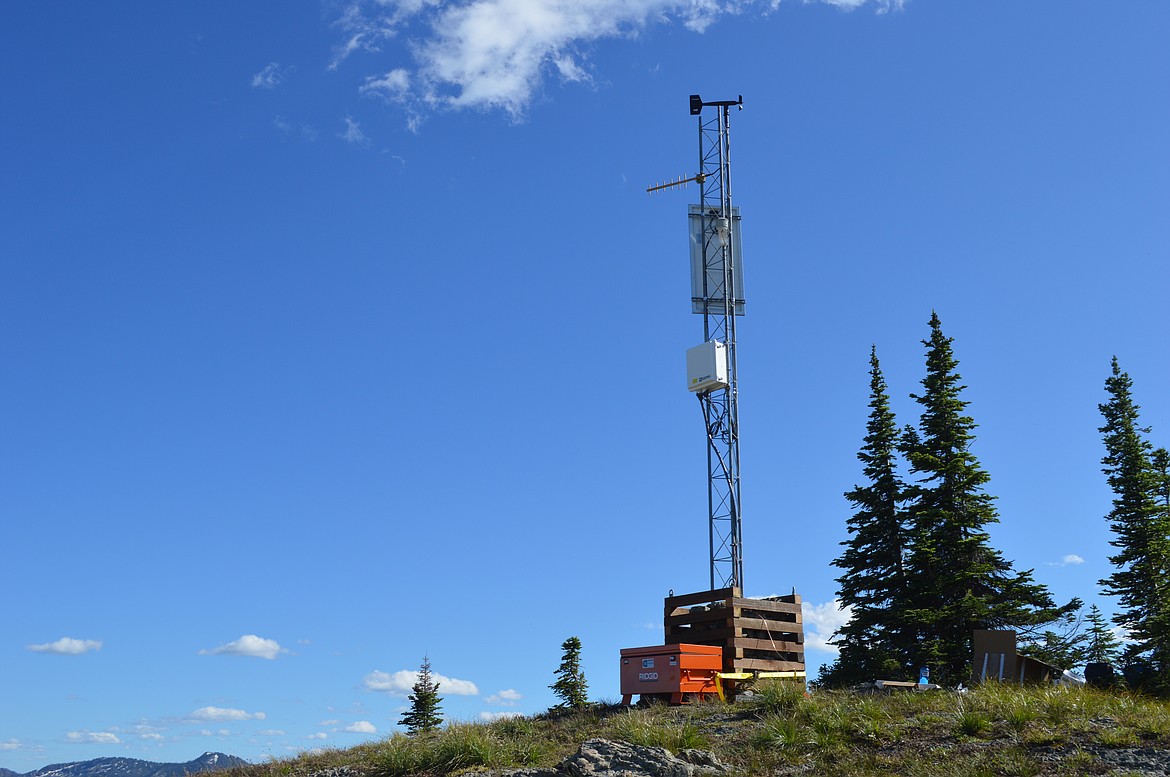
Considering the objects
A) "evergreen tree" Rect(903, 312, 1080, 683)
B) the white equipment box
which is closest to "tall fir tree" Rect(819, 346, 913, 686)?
"evergreen tree" Rect(903, 312, 1080, 683)

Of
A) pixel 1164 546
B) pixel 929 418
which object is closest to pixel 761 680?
pixel 929 418

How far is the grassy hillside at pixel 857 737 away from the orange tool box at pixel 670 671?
82cm

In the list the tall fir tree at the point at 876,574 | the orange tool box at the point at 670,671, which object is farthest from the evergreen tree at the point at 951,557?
the orange tool box at the point at 670,671

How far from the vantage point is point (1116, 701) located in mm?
12844

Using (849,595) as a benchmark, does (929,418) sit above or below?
above

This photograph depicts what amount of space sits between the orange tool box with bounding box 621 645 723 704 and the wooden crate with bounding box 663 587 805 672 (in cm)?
55

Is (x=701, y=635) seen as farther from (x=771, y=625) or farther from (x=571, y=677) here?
(x=571, y=677)

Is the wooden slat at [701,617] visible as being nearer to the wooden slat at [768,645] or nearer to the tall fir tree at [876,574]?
the wooden slat at [768,645]

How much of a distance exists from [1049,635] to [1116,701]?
15.0m

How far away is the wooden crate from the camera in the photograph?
1794 cm

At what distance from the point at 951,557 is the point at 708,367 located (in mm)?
10818

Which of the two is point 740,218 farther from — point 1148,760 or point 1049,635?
point 1148,760

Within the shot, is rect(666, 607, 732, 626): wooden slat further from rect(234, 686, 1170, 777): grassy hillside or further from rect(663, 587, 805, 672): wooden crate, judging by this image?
rect(234, 686, 1170, 777): grassy hillside

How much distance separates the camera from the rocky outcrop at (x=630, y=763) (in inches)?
462
